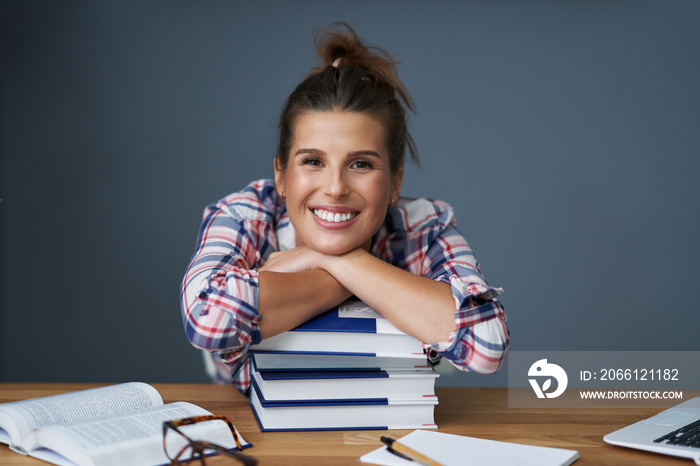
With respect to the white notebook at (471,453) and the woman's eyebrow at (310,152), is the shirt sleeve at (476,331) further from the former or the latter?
the woman's eyebrow at (310,152)

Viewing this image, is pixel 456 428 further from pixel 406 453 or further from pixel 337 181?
pixel 337 181

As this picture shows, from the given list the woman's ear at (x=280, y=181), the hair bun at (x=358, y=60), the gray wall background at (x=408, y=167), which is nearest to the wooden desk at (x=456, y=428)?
the woman's ear at (x=280, y=181)

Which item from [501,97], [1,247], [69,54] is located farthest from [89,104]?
[501,97]

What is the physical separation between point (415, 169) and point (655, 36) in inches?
41.1

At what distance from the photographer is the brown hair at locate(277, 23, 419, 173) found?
1.34m

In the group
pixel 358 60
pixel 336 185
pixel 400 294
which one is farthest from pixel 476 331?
pixel 358 60

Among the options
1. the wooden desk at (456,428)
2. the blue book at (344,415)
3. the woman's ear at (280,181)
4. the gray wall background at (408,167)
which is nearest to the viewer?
the wooden desk at (456,428)

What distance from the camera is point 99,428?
2.91 feet

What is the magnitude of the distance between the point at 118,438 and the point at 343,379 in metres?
0.35

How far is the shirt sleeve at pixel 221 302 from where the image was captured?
1.08m

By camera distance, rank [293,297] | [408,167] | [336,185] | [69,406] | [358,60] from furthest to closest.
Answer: [408,167], [358,60], [336,185], [293,297], [69,406]

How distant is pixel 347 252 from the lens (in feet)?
4.12

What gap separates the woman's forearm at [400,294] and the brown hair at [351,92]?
282 mm

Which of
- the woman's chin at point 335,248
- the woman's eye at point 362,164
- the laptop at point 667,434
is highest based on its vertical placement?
the woman's eye at point 362,164
